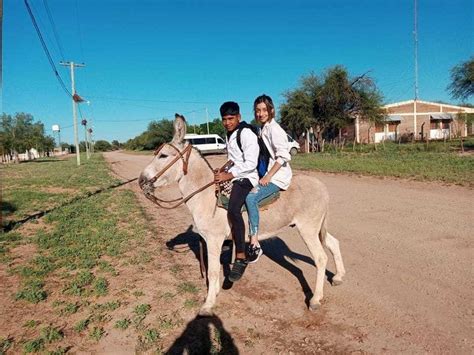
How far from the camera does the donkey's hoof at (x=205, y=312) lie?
159 inches

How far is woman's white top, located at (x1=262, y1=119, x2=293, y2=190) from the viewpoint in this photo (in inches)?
160

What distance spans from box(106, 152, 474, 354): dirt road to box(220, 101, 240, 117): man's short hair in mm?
2432

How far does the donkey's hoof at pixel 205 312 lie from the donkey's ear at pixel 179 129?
6.80 feet

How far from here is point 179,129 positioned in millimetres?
4211

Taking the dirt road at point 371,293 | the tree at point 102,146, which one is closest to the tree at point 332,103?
the dirt road at point 371,293

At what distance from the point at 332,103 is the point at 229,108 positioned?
33546 mm

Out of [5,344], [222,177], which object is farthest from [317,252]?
[5,344]

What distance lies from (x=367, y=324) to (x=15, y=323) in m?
4.07

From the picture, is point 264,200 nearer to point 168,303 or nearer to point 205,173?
point 205,173

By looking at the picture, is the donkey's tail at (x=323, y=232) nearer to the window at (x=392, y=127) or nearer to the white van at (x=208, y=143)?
the white van at (x=208, y=143)

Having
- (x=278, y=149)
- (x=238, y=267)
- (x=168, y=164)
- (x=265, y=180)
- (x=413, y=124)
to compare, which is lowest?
(x=238, y=267)

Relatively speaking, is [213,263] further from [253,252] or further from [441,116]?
[441,116]

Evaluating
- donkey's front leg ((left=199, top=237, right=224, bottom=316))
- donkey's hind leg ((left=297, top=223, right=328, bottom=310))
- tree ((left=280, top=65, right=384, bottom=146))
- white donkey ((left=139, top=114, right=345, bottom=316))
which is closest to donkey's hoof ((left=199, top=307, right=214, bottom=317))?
white donkey ((left=139, top=114, right=345, bottom=316))

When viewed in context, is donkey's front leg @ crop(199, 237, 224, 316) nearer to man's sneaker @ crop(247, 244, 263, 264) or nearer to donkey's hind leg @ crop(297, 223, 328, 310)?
man's sneaker @ crop(247, 244, 263, 264)
